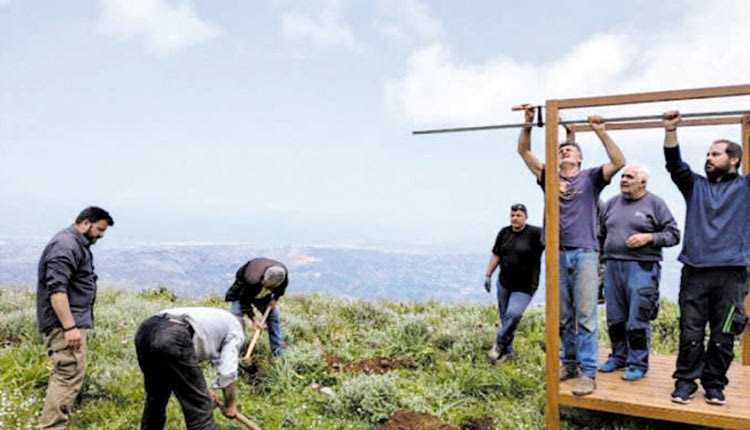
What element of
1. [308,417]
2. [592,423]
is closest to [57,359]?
[308,417]

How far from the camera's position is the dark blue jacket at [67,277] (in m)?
5.75

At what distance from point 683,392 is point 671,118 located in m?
2.35

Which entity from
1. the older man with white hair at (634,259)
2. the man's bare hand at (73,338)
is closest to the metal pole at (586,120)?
the older man with white hair at (634,259)

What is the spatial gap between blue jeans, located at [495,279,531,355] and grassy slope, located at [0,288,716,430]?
0.85ft

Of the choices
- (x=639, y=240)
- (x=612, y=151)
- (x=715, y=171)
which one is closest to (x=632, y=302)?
(x=639, y=240)

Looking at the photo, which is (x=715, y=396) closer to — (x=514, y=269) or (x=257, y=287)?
(x=514, y=269)

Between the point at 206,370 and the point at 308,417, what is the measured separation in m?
1.80

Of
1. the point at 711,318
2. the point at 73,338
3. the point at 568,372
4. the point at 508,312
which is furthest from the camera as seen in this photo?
the point at 508,312

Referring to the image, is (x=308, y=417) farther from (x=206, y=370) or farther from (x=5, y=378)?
(x=5, y=378)

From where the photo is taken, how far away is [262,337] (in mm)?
8734

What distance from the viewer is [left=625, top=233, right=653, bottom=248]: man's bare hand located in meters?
6.01

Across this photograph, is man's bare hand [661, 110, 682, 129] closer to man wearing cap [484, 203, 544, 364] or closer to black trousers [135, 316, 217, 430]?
man wearing cap [484, 203, 544, 364]

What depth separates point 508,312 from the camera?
7.62 meters

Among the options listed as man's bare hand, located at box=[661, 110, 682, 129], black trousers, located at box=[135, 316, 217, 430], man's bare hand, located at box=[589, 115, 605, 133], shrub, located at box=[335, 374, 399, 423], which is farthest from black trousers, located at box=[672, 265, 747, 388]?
black trousers, located at box=[135, 316, 217, 430]
